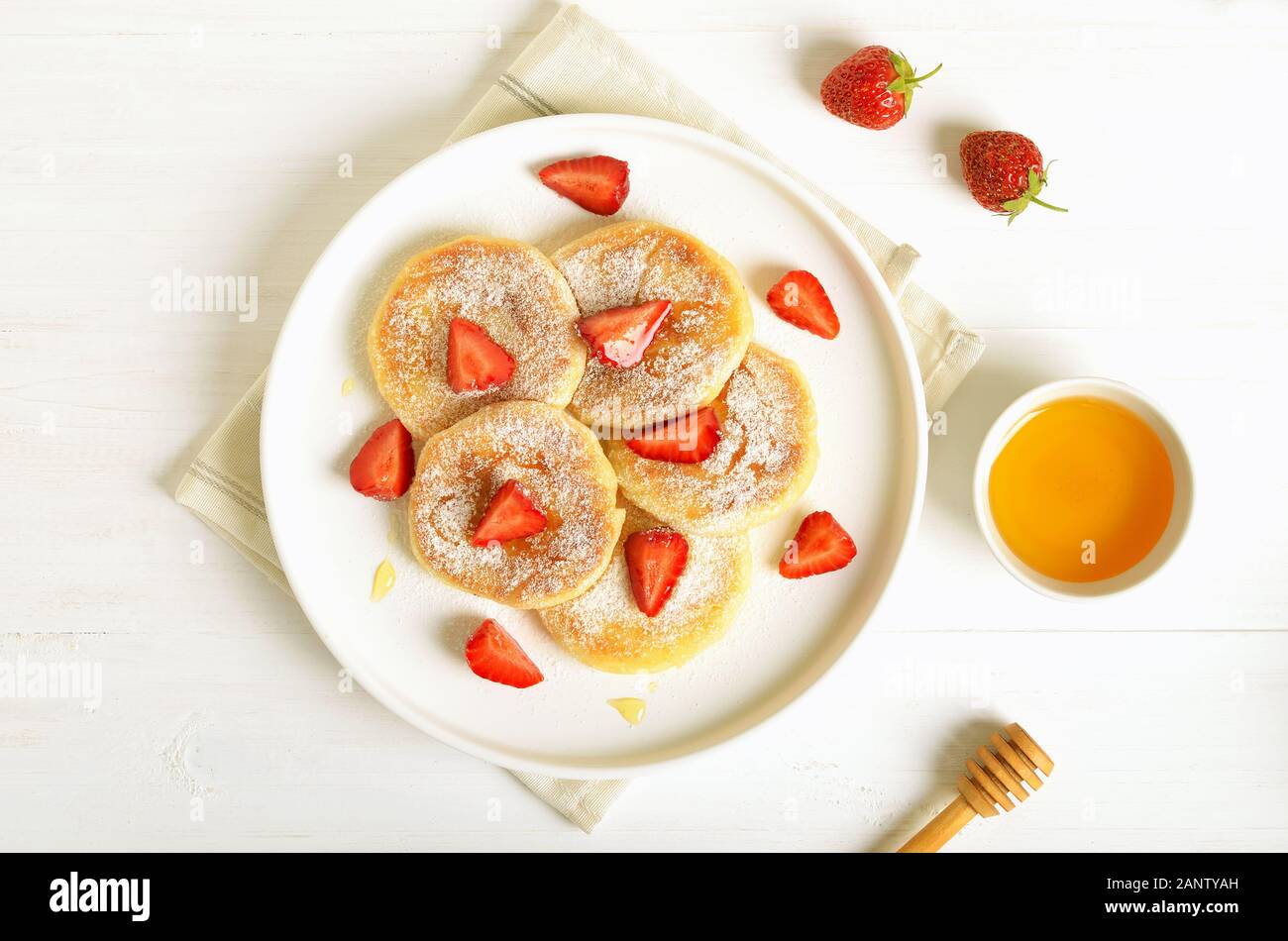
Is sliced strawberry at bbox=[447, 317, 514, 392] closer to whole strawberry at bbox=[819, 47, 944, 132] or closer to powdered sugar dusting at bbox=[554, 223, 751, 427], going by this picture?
powdered sugar dusting at bbox=[554, 223, 751, 427]

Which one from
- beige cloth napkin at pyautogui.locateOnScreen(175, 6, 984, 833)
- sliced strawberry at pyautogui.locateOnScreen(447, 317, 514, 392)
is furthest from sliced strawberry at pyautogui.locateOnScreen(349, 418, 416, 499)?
beige cloth napkin at pyautogui.locateOnScreen(175, 6, 984, 833)

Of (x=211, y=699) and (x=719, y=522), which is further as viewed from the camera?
(x=211, y=699)

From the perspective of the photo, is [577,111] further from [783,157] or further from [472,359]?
[472,359]

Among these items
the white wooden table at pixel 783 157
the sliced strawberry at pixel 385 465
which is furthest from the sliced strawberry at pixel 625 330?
the white wooden table at pixel 783 157

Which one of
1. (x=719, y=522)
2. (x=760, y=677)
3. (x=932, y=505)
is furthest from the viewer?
(x=932, y=505)

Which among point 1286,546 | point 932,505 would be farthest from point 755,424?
point 1286,546

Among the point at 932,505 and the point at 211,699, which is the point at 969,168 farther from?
the point at 211,699
